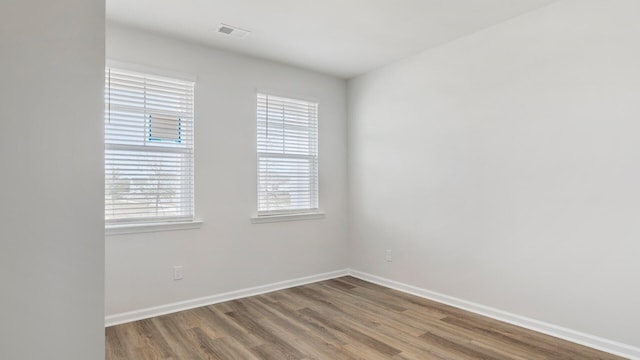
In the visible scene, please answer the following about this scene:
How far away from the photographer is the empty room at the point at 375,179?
99.6 inches

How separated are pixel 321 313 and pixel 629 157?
8.56 ft

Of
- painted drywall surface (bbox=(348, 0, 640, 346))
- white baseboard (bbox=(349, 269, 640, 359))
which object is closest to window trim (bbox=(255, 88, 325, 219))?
painted drywall surface (bbox=(348, 0, 640, 346))

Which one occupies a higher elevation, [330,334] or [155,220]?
[155,220]

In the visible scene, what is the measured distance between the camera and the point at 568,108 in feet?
8.73

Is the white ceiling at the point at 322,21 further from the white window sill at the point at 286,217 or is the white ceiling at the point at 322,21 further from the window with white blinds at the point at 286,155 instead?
the white window sill at the point at 286,217

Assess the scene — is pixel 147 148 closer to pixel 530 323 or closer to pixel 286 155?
pixel 286 155

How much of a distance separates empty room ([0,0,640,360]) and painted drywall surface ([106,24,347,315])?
0.07ft

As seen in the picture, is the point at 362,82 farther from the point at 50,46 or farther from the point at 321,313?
the point at 50,46

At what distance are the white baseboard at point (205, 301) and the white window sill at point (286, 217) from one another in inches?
27.4

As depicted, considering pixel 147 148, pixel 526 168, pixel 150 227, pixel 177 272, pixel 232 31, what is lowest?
pixel 177 272

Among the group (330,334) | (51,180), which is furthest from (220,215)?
(51,180)

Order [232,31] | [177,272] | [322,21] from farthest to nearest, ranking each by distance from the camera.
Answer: [177,272], [232,31], [322,21]

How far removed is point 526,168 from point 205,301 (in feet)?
10.2

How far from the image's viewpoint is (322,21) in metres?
3.03
